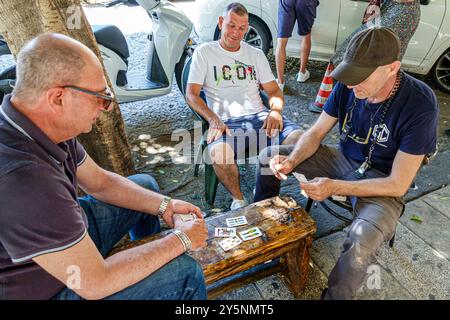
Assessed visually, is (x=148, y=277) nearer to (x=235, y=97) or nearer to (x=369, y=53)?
(x=369, y=53)

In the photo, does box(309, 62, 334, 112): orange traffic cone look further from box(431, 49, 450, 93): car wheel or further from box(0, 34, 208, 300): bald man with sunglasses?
box(0, 34, 208, 300): bald man with sunglasses

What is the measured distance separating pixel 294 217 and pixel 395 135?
0.82m

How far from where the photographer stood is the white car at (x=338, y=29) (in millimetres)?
4352

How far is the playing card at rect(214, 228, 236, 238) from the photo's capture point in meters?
1.92

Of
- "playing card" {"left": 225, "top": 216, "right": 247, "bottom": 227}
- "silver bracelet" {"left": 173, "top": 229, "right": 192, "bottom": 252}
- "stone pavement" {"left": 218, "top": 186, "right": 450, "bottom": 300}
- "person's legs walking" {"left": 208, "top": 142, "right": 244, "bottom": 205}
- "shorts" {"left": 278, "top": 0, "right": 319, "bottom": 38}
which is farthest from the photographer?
"shorts" {"left": 278, "top": 0, "right": 319, "bottom": 38}

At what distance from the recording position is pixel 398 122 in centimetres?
206

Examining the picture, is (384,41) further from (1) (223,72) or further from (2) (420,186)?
(2) (420,186)

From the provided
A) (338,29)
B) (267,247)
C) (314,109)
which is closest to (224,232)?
(267,247)

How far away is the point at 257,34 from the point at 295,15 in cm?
72

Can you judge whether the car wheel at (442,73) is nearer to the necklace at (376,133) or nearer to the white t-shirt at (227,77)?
the white t-shirt at (227,77)

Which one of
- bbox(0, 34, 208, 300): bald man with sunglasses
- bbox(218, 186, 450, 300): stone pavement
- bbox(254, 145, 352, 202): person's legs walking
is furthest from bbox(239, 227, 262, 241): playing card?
bbox(254, 145, 352, 202): person's legs walking
